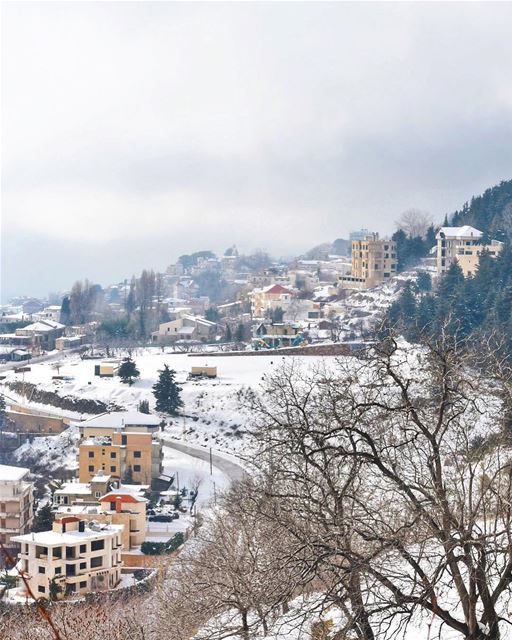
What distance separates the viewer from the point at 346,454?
11.8 feet

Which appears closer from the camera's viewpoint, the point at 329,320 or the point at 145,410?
the point at 145,410

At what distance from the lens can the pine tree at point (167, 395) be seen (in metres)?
22.2

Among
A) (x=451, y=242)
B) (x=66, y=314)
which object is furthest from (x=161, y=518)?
(x=66, y=314)

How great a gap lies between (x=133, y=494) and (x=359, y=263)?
22051 mm

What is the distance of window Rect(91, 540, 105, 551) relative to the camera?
12320 millimetres

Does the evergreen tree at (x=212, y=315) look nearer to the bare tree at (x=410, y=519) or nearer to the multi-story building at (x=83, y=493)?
the multi-story building at (x=83, y=493)

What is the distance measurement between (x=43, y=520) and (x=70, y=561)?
291 cm

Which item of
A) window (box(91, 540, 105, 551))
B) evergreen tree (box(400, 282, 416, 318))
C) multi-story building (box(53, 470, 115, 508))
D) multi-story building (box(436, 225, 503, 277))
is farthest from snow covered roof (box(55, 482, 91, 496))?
multi-story building (box(436, 225, 503, 277))

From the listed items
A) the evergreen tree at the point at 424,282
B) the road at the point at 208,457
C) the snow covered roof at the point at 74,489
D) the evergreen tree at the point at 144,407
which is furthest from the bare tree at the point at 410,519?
the evergreen tree at the point at 424,282

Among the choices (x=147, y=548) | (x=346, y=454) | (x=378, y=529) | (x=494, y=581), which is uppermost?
(x=346, y=454)

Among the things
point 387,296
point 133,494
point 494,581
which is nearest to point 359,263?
point 387,296

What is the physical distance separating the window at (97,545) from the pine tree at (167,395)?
9773mm

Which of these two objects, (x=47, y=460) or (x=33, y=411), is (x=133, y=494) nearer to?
(x=47, y=460)

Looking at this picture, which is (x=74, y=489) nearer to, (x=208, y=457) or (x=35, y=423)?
(x=208, y=457)
